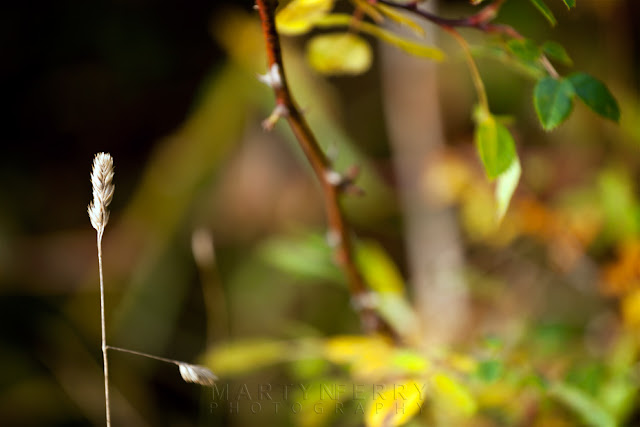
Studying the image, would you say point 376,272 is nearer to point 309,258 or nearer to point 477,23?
point 309,258

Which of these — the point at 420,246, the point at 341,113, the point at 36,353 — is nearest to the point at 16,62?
the point at 36,353

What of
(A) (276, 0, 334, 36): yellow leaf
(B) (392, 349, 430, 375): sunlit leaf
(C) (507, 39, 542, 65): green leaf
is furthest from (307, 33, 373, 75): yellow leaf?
(B) (392, 349, 430, 375): sunlit leaf

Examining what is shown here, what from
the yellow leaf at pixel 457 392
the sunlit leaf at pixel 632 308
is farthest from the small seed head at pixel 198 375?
the sunlit leaf at pixel 632 308

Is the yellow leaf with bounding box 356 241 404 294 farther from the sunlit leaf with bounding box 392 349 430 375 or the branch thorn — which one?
the branch thorn

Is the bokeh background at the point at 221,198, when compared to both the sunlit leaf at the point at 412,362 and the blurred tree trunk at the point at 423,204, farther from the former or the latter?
the sunlit leaf at the point at 412,362

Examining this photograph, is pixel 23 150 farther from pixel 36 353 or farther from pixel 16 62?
pixel 36 353
